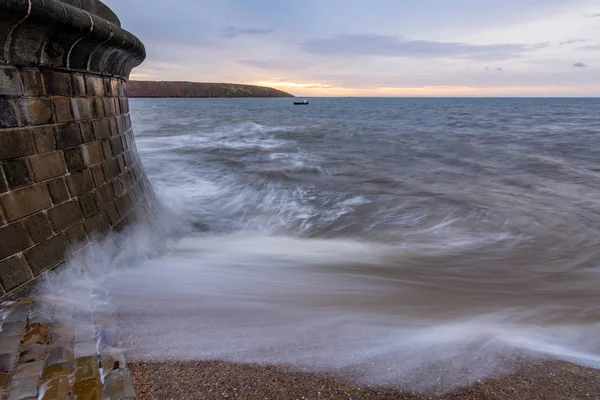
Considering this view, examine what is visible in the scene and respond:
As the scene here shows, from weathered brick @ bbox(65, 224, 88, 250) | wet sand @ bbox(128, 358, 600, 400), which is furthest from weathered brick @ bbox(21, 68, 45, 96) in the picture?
wet sand @ bbox(128, 358, 600, 400)

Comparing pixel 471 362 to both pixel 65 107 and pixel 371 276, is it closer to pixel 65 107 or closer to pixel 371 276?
pixel 371 276

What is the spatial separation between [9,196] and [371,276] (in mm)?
3901

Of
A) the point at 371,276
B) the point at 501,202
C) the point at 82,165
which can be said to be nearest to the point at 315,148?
the point at 501,202

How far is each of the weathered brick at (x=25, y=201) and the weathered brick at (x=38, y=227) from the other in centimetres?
5

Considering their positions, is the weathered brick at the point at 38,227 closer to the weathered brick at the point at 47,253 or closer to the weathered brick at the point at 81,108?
the weathered brick at the point at 47,253

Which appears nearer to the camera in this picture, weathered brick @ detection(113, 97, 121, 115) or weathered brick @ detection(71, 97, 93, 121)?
weathered brick @ detection(71, 97, 93, 121)

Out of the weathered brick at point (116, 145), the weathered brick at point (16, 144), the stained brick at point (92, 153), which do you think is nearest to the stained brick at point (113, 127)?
the weathered brick at point (116, 145)

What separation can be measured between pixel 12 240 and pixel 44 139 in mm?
899

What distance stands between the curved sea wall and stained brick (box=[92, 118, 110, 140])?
2 centimetres

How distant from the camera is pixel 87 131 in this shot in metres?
3.61

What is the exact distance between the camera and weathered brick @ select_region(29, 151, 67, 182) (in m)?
2.92

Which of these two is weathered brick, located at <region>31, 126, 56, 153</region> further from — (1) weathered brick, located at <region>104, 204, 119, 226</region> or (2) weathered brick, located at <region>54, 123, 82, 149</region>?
(1) weathered brick, located at <region>104, 204, 119, 226</region>

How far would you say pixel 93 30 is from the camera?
3.24 meters

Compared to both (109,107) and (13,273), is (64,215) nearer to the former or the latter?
(13,273)
